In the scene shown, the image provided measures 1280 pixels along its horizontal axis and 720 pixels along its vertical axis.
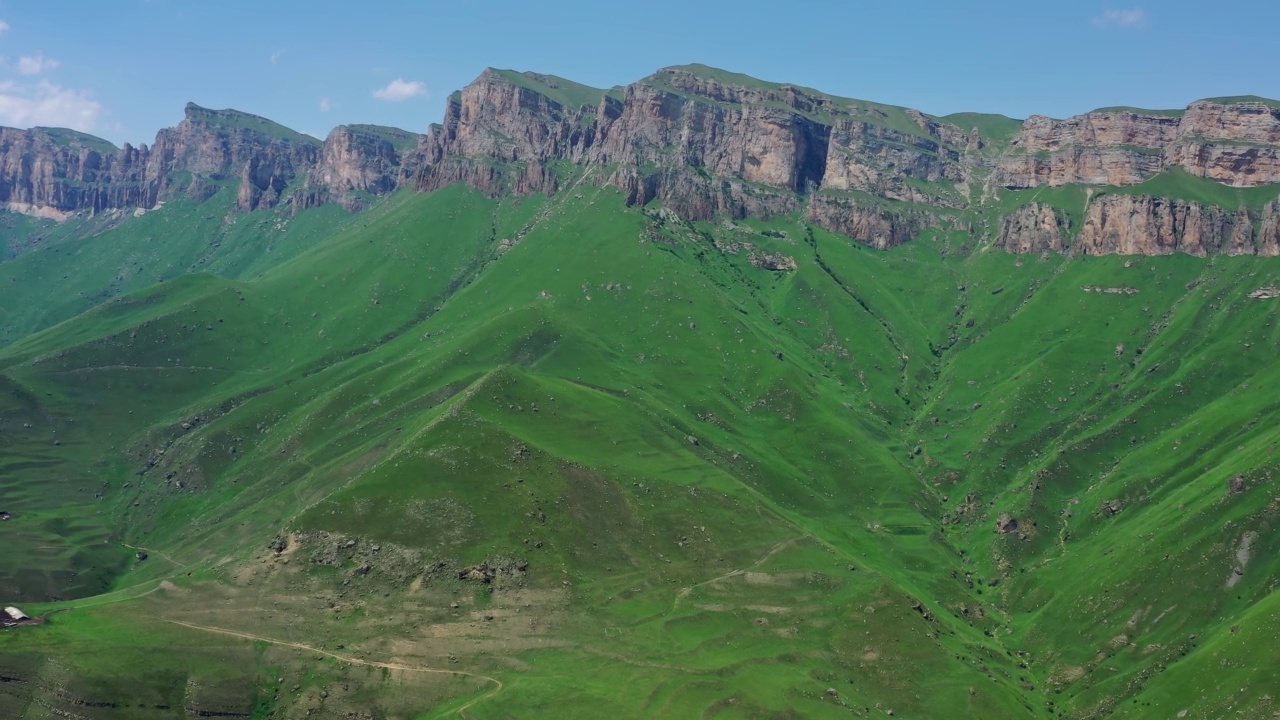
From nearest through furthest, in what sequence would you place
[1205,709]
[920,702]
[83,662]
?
1. [83,662]
2. [1205,709]
3. [920,702]

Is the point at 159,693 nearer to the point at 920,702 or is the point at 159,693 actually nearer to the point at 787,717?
the point at 787,717

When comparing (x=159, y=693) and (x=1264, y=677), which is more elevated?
(x=1264, y=677)

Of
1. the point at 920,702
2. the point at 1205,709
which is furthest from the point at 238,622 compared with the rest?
the point at 1205,709

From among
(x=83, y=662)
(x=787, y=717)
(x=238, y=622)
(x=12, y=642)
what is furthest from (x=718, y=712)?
(x=12, y=642)

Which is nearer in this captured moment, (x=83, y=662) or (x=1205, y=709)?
(x=83, y=662)

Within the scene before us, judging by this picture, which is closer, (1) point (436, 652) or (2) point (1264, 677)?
(2) point (1264, 677)

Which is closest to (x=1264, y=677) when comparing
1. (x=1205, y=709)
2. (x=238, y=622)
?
(x=1205, y=709)

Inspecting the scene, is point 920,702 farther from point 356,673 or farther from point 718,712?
point 356,673

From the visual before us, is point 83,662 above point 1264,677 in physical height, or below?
below

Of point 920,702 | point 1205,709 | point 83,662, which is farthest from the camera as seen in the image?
point 920,702
